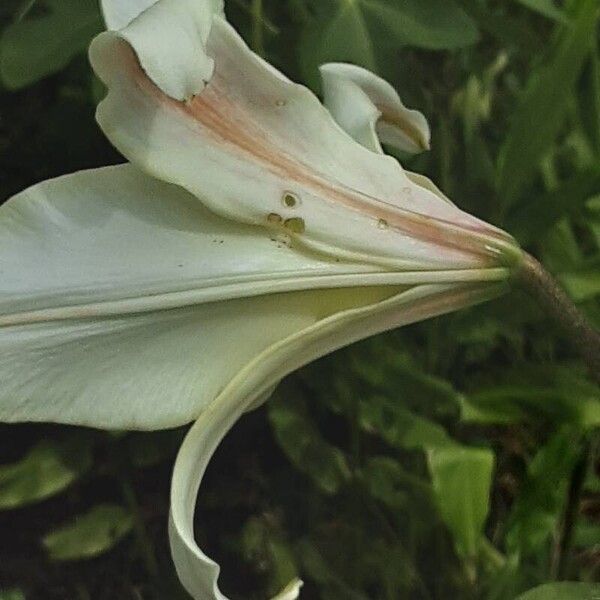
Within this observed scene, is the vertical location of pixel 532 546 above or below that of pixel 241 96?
below

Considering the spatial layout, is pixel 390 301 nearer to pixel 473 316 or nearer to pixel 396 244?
pixel 396 244

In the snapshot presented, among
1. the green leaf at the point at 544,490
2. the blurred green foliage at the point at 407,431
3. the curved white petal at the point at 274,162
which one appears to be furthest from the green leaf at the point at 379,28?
the green leaf at the point at 544,490

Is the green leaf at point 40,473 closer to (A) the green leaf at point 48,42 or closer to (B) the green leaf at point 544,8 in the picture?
(A) the green leaf at point 48,42

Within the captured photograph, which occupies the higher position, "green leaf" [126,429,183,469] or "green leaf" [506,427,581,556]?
"green leaf" [506,427,581,556]

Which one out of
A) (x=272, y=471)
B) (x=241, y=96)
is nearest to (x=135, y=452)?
(x=272, y=471)

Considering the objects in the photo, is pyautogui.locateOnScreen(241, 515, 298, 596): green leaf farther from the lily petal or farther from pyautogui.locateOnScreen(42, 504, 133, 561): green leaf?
the lily petal

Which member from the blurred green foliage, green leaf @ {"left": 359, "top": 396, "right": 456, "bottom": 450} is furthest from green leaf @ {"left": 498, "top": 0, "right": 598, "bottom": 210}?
green leaf @ {"left": 359, "top": 396, "right": 456, "bottom": 450}

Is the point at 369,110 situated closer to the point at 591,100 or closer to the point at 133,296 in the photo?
the point at 133,296
